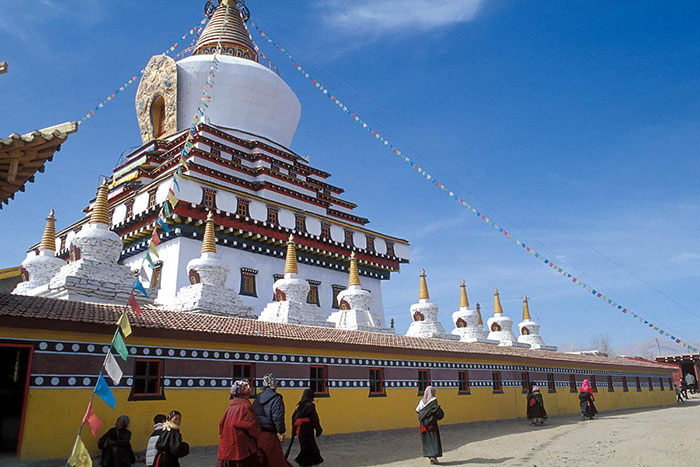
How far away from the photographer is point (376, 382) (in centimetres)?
1318

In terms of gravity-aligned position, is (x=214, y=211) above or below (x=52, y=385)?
above

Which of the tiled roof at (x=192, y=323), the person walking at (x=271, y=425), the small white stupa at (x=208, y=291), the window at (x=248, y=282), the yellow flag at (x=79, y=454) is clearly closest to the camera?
the person walking at (x=271, y=425)

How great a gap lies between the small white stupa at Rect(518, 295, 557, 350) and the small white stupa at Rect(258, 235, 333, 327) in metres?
13.6

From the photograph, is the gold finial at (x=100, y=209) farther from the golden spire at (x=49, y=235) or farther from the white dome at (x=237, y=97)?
the white dome at (x=237, y=97)

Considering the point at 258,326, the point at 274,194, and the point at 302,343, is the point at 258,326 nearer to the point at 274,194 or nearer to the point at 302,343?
the point at 302,343

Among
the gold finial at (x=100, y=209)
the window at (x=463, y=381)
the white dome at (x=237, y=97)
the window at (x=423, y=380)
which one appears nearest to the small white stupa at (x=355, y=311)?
the window at (x=463, y=381)

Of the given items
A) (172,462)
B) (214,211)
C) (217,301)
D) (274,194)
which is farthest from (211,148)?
(172,462)

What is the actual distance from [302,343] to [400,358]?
11.1ft

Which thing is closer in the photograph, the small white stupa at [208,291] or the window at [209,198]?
the small white stupa at [208,291]

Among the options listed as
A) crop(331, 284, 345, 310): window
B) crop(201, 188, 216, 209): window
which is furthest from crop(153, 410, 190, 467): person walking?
crop(331, 284, 345, 310): window

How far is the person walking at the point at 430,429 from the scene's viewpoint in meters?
9.02

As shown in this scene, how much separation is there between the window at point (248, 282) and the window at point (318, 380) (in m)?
8.14

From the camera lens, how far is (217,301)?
53.3 feet

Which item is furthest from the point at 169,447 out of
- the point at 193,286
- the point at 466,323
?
the point at 466,323
